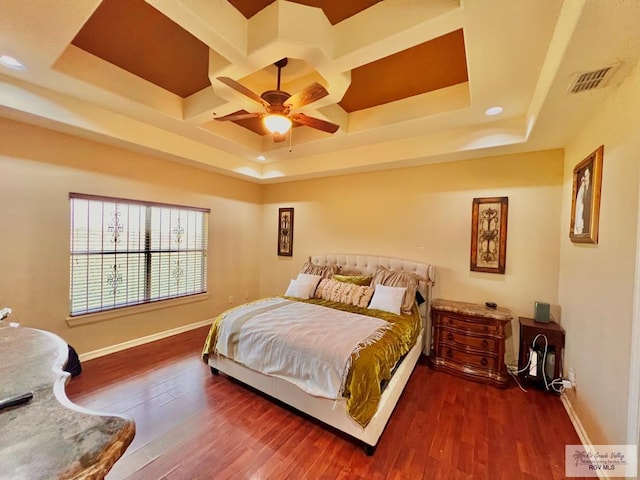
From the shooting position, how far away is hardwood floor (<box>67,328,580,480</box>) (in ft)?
5.94

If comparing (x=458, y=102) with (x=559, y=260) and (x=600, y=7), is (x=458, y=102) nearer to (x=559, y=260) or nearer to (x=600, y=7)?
(x=600, y=7)

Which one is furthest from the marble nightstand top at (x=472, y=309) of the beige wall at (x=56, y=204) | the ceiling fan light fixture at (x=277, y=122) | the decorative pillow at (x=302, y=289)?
the beige wall at (x=56, y=204)

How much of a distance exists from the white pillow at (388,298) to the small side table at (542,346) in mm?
1273

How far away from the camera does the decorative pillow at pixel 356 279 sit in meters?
3.70

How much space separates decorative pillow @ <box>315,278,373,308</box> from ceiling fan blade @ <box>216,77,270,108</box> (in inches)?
94.3

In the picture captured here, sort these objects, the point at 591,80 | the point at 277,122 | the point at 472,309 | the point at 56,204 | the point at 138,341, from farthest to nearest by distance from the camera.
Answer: the point at 138,341 → the point at 472,309 → the point at 56,204 → the point at 277,122 → the point at 591,80

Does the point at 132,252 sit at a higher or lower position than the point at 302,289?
higher

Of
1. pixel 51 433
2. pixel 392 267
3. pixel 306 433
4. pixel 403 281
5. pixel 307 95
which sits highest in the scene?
pixel 307 95

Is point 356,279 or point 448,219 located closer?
point 448,219

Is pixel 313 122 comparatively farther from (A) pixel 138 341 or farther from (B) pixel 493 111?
(A) pixel 138 341

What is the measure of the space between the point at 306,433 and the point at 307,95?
8.88ft

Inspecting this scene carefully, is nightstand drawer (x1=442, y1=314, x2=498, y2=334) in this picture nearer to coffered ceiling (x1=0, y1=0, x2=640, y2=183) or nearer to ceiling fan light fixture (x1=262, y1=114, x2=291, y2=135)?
coffered ceiling (x1=0, y1=0, x2=640, y2=183)

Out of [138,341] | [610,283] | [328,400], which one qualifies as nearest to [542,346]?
[610,283]

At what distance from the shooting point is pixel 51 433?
0.83 metres
